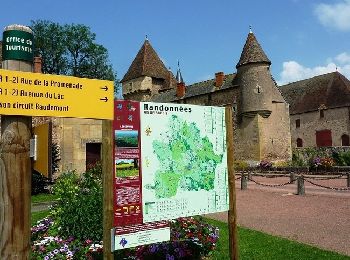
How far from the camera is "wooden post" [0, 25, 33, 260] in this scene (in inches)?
116

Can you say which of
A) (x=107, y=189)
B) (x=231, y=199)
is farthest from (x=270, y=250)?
(x=107, y=189)

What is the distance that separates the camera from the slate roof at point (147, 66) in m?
45.9

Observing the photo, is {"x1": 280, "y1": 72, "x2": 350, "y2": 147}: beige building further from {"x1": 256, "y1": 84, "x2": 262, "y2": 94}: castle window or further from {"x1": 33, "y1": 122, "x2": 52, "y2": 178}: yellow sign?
{"x1": 33, "y1": 122, "x2": 52, "y2": 178}: yellow sign

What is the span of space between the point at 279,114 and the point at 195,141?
31768 mm

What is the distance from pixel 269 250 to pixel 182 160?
3160mm

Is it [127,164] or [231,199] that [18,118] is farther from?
[231,199]

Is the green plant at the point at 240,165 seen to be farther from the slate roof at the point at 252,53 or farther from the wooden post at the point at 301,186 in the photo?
the wooden post at the point at 301,186

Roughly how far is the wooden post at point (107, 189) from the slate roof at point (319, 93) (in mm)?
41260

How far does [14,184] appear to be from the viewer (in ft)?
9.83

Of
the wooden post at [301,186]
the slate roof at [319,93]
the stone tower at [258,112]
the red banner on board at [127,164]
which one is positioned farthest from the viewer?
the slate roof at [319,93]

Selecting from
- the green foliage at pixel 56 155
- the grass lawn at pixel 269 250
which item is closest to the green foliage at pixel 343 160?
the green foliage at pixel 56 155

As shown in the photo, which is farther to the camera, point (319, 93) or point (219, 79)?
point (319, 93)

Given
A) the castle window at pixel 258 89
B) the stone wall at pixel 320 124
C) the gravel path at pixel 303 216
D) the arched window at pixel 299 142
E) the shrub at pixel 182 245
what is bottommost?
the gravel path at pixel 303 216

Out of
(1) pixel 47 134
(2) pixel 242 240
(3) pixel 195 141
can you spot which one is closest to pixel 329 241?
(2) pixel 242 240
